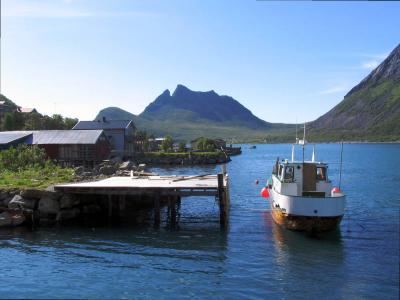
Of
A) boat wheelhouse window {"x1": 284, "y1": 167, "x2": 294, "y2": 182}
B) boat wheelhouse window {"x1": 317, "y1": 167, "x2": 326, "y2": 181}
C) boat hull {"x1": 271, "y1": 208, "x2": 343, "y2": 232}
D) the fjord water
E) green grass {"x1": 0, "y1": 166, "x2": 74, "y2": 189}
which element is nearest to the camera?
the fjord water

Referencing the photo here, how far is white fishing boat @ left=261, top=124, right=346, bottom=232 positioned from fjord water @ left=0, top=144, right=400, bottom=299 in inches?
34.2

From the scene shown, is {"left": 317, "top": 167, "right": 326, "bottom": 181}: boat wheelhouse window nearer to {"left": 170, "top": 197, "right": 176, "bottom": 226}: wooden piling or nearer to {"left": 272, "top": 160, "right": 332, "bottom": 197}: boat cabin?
{"left": 272, "top": 160, "right": 332, "bottom": 197}: boat cabin

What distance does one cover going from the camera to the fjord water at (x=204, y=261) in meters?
18.3

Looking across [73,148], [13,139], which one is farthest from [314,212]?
[13,139]

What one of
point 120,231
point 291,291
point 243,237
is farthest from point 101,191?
point 291,291

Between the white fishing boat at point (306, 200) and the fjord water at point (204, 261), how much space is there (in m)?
0.87

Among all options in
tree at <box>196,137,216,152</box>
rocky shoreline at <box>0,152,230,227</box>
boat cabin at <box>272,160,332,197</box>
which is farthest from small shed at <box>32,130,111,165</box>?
tree at <box>196,137,216,152</box>

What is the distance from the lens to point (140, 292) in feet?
59.1

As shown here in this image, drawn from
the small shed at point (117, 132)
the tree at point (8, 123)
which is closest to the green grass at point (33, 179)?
the small shed at point (117, 132)

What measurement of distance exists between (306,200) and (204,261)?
8.20m

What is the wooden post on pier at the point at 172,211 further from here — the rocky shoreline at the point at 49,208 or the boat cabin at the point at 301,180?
the boat cabin at the point at 301,180

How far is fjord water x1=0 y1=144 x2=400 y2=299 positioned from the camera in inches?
719

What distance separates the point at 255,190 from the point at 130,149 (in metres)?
49.7

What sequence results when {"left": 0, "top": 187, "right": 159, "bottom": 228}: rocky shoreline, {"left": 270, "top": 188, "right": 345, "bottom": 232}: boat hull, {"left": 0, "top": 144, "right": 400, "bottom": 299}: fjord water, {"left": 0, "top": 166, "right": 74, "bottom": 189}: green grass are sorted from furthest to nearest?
1. {"left": 0, "top": 166, "right": 74, "bottom": 189}: green grass
2. {"left": 0, "top": 187, "right": 159, "bottom": 228}: rocky shoreline
3. {"left": 270, "top": 188, "right": 345, "bottom": 232}: boat hull
4. {"left": 0, "top": 144, "right": 400, "bottom": 299}: fjord water
